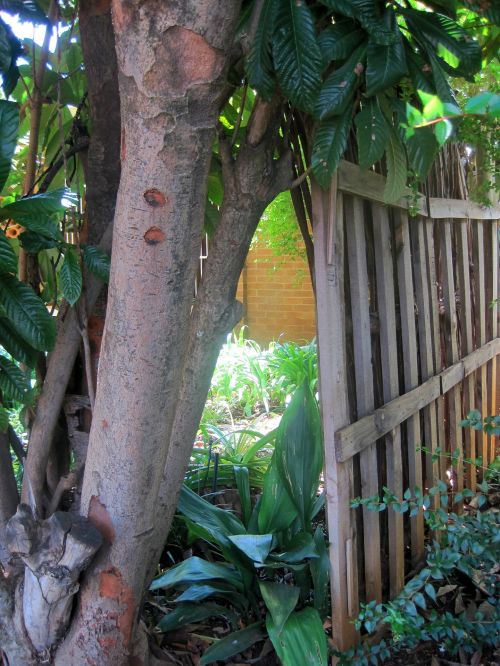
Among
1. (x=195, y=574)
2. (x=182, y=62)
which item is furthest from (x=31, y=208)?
(x=195, y=574)

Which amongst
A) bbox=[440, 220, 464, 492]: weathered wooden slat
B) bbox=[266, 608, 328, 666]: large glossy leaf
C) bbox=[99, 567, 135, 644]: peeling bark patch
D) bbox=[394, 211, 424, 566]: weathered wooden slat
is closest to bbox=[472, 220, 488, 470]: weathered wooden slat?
bbox=[440, 220, 464, 492]: weathered wooden slat

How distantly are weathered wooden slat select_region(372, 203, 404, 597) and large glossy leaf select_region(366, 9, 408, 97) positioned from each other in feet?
3.84

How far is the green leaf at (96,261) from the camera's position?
1.93m

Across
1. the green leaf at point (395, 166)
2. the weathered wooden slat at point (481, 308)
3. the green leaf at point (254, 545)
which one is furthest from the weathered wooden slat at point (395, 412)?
the green leaf at point (395, 166)

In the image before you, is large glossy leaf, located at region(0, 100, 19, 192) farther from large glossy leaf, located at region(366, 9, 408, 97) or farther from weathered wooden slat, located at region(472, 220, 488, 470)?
weathered wooden slat, located at region(472, 220, 488, 470)

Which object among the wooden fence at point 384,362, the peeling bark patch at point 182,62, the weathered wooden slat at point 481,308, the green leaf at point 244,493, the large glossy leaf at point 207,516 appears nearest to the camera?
the peeling bark patch at point 182,62

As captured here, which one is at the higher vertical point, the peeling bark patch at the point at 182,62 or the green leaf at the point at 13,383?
the peeling bark patch at the point at 182,62

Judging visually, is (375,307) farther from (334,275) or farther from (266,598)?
(266,598)

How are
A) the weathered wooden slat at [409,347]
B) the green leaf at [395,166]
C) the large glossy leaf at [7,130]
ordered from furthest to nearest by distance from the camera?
1. the weathered wooden slat at [409,347]
2. the green leaf at [395,166]
3. the large glossy leaf at [7,130]

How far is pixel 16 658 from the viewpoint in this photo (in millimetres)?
1916

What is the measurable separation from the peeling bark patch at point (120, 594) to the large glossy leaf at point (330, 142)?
4.19 feet

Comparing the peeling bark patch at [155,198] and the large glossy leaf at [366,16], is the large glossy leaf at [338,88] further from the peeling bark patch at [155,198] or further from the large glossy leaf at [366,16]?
the peeling bark patch at [155,198]

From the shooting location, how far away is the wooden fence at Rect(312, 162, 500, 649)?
235 cm

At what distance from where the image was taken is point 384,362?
9.30ft
